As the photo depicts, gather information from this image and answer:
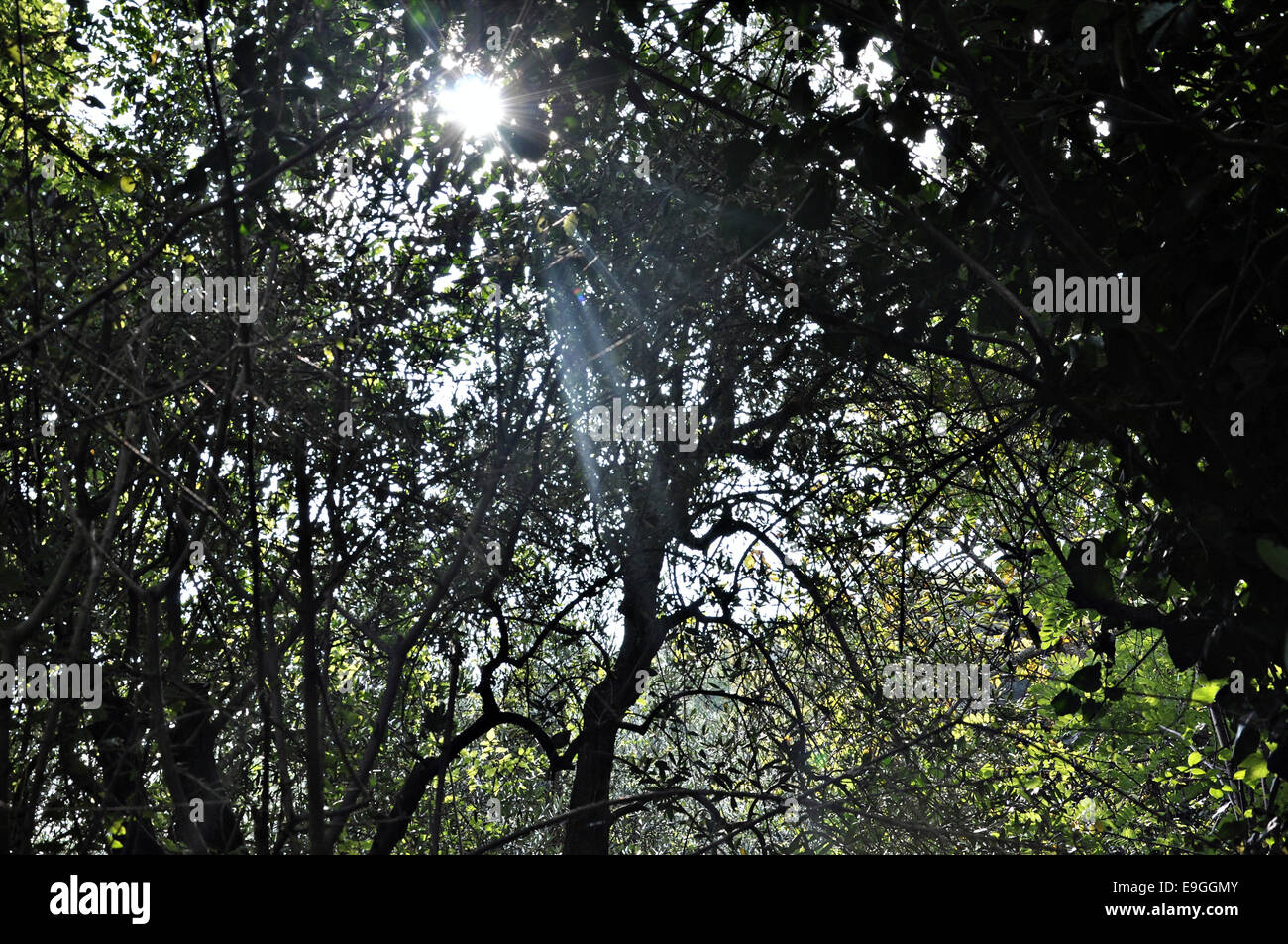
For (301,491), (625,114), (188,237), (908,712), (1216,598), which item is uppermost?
(625,114)

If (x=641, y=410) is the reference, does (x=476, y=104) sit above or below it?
above

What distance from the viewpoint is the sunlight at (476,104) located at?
336cm

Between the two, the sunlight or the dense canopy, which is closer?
the dense canopy

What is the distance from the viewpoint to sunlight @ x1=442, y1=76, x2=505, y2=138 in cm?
336

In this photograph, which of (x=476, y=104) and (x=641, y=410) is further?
(x=641, y=410)

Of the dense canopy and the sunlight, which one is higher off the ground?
the sunlight

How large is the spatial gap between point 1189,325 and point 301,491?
230 centimetres

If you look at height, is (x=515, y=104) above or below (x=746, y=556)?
above

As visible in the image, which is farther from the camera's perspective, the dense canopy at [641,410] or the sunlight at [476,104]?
the sunlight at [476,104]

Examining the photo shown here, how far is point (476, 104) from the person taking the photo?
11.3ft

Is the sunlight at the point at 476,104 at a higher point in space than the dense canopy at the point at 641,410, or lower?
higher
